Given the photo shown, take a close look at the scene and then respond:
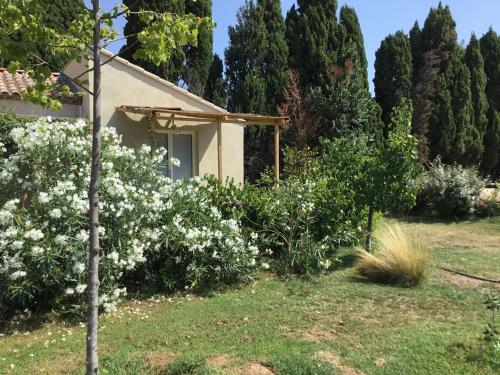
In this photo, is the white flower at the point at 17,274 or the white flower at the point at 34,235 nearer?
the white flower at the point at 17,274

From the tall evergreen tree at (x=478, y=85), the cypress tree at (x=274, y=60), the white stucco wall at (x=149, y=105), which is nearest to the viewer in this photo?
the white stucco wall at (x=149, y=105)

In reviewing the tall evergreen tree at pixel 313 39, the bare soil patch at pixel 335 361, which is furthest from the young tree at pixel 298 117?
the bare soil patch at pixel 335 361

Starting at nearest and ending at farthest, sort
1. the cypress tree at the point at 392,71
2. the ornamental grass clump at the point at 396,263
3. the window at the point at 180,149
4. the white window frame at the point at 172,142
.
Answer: the ornamental grass clump at the point at 396,263 → the white window frame at the point at 172,142 → the window at the point at 180,149 → the cypress tree at the point at 392,71

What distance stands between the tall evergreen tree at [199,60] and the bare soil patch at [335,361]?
41.9 feet

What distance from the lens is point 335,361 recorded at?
4.07 meters

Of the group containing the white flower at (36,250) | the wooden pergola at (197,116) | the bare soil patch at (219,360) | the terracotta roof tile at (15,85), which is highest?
the terracotta roof tile at (15,85)

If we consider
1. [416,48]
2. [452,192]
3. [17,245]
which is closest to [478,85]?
[416,48]

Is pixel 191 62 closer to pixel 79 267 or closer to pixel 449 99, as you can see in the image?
pixel 449 99

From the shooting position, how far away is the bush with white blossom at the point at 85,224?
17.1ft

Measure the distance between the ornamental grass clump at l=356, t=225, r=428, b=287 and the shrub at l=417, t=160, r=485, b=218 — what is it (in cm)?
647

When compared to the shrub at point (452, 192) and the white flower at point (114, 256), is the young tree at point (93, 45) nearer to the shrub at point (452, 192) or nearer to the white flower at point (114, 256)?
the white flower at point (114, 256)

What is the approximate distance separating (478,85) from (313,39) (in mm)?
8493

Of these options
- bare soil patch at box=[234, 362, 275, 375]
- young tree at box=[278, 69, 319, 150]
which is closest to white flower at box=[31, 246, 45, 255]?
bare soil patch at box=[234, 362, 275, 375]

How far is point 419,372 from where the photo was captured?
3.93 metres
